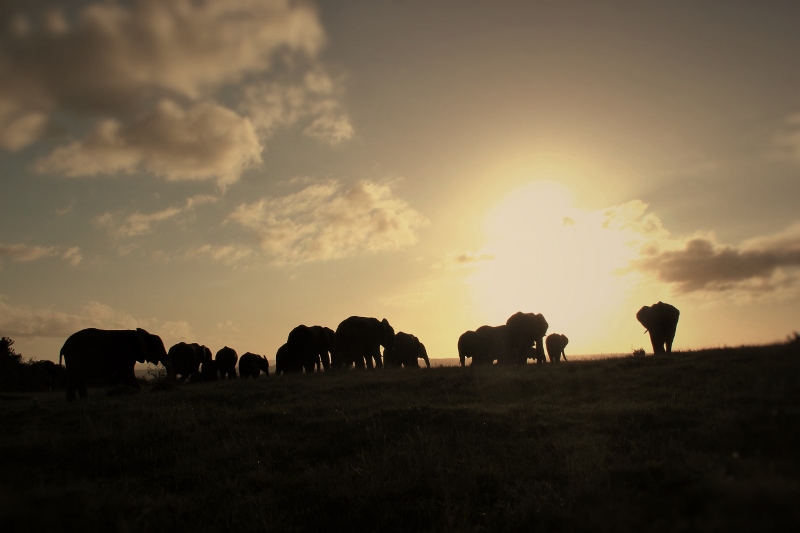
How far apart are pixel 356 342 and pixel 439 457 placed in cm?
2418

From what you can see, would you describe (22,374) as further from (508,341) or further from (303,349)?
(508,341)

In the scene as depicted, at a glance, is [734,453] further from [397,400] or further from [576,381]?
[576,381]

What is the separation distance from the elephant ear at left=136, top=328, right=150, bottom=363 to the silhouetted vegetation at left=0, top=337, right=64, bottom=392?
21.9 meters

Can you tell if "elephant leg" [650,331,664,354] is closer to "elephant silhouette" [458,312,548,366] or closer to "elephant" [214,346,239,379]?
"elephant silhouette" [458,312,548,366]

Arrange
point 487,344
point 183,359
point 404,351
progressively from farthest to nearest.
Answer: point 404,351 → point 183,359 → point 487,344

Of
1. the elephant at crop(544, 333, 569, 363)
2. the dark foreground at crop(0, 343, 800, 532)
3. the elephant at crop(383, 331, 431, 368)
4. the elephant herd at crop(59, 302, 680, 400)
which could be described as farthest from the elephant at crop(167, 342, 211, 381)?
the elephant at crop(544, 333, 569, 363)

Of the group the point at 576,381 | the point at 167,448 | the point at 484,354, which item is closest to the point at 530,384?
the point at 576,381

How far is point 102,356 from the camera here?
72.5 feet

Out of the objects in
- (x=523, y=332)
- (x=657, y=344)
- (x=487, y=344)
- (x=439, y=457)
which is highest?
(x=523, y=332)

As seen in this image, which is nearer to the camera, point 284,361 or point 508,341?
point 508,341

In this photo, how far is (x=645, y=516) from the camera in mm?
3564

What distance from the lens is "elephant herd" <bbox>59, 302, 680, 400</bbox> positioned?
21984 mm

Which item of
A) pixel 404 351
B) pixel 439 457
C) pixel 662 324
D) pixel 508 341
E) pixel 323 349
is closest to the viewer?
pixel 439 457

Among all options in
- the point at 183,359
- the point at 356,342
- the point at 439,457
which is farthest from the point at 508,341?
the point at 439,457
